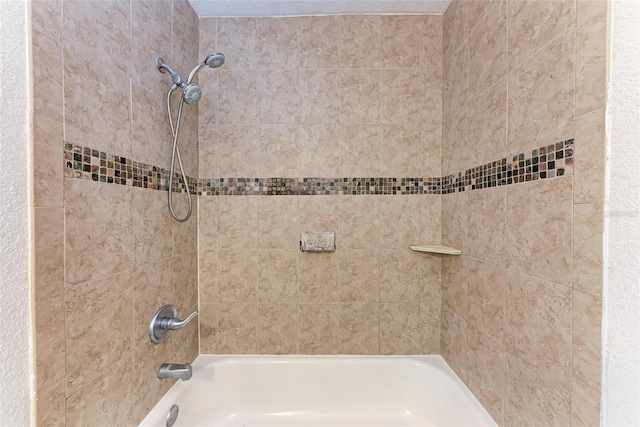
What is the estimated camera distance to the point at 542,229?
90 centimetres

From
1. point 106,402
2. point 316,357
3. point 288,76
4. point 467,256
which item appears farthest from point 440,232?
point 106,402

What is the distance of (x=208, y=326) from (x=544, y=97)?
187 cm

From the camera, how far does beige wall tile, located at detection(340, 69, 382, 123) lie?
5.38 feet

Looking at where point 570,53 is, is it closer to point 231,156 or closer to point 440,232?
point 440,232

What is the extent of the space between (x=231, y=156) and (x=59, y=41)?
90 cm

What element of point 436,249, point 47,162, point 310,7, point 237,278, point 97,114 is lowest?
point 237,278

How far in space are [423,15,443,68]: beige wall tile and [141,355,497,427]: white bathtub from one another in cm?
170

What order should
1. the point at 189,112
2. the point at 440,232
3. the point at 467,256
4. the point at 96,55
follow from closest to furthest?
the point at 96,55 → the point at 467,256 → the point at 189,112 → the point at 440,232

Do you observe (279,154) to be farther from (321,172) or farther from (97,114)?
(97,114)

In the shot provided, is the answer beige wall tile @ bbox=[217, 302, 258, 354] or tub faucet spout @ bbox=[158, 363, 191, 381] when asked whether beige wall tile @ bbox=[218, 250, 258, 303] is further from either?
tub faucet spout @ bbox=[158, 363, 191, 381]

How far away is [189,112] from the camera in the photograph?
1559 millimetres

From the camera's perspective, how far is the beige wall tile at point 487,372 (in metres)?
1.12

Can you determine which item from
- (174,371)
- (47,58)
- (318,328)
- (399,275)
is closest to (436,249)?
(399,275)

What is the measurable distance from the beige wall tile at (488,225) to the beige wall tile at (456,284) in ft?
0.42
